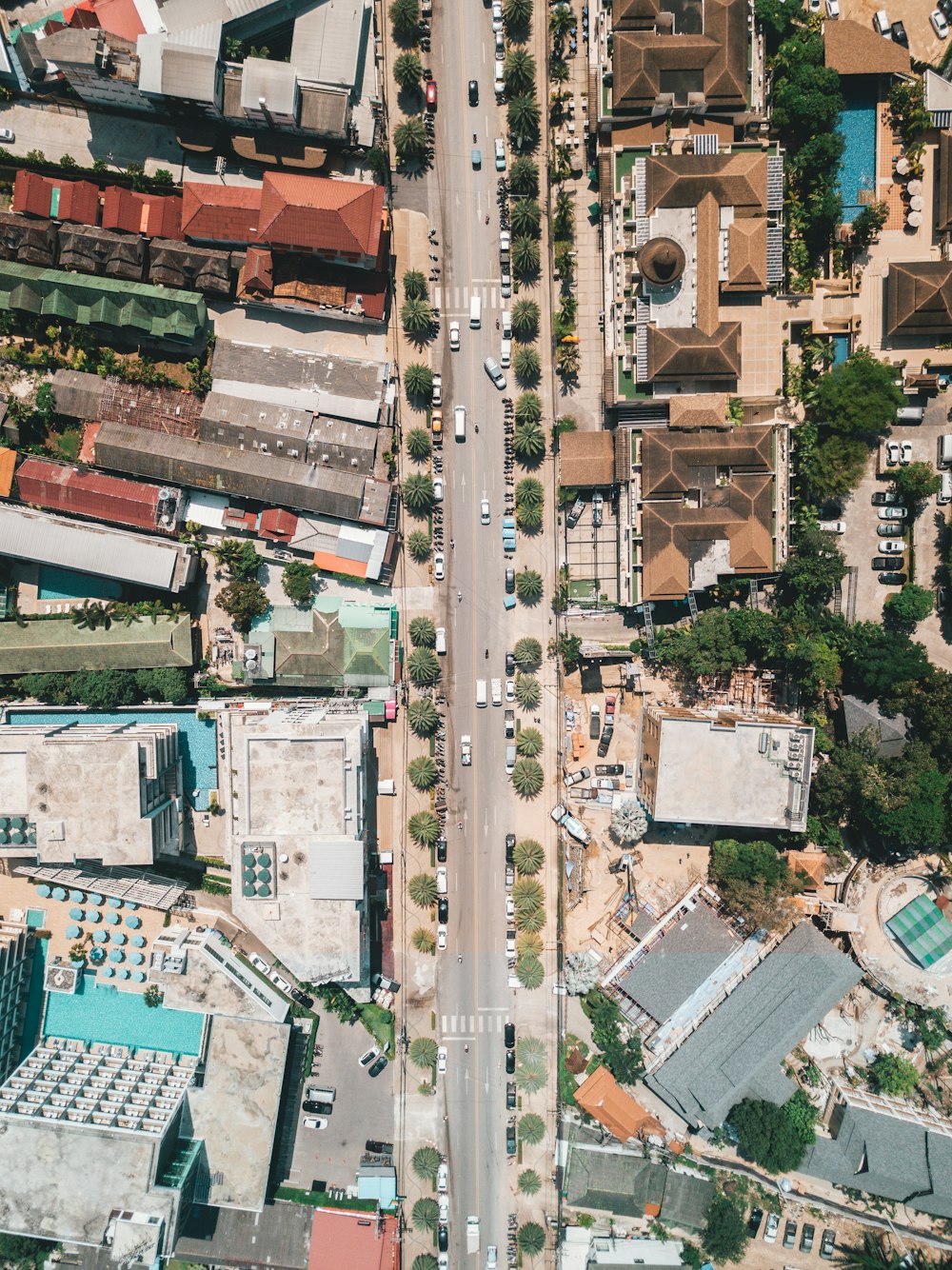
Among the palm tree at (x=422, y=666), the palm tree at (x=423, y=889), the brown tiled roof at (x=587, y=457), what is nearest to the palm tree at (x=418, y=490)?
the brown tiled roof at (x=587, y=457)

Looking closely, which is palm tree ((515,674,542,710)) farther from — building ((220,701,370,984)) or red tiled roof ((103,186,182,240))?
red tiled roof ((103,186,182,240))

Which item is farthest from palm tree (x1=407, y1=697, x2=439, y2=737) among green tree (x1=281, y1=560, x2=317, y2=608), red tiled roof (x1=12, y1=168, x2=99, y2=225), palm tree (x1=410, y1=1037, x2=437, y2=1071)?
red tiled roof (x1=12, y1=168, x2=99, y2=225)

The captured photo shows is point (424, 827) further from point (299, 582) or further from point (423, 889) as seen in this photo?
point (299, 582)

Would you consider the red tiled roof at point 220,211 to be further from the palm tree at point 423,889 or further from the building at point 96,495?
the palm tree at point 423,889

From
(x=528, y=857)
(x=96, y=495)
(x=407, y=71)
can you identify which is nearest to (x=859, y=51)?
(x=407, y=71)

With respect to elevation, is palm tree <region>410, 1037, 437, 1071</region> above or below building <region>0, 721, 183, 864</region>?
below

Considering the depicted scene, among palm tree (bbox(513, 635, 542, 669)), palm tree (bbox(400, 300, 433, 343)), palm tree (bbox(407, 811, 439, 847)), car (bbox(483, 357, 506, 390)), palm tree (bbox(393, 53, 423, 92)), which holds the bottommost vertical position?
palm tree (bbox(407, 811, 439, 847))
